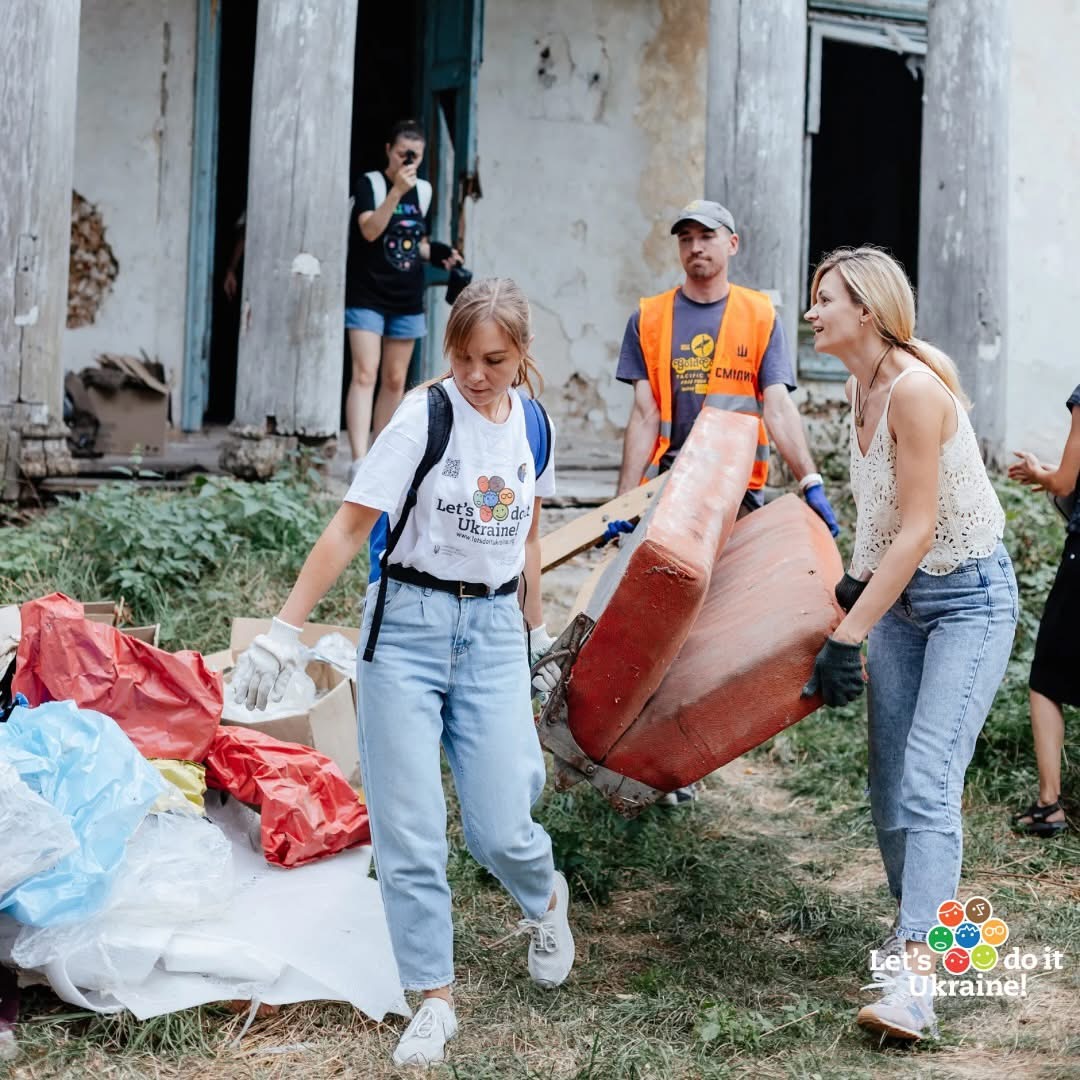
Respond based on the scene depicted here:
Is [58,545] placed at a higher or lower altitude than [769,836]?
higher

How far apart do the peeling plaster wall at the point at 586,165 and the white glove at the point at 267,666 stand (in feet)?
23.1

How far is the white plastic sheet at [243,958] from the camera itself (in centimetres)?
321

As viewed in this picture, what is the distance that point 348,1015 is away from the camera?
331 cm

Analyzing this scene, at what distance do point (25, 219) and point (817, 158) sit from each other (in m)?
9.58

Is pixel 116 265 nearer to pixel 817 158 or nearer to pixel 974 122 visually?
pixel 974 122

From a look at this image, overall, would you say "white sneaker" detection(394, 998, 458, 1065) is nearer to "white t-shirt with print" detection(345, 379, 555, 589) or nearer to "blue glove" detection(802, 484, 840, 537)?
"white t-shirt with print" detection(345, 379, 555, 589)

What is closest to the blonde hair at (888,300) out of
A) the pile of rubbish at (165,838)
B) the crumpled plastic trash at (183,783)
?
the pile of rubbish at (165,838)

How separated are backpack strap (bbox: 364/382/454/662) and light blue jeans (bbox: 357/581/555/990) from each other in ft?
0.06

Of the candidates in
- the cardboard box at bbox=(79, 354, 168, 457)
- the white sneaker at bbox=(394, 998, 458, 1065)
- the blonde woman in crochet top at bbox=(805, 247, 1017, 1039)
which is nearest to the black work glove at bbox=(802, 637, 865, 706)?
the blonde woman in crochet top at bbox=(805, 247, 1017, 1039)

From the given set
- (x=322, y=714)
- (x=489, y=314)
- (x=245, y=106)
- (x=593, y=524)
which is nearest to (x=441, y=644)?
(x=489, y=314)

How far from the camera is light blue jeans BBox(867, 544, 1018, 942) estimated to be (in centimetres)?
316

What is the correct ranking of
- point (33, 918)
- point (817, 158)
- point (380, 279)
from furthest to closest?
point (817, 158), point (380, 279), point (33, 918)

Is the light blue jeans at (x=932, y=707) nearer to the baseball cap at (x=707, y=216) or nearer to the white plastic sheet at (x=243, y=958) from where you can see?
the white plastic sheet at (x=243, y=958)

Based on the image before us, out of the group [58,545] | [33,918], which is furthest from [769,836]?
[58,545]
